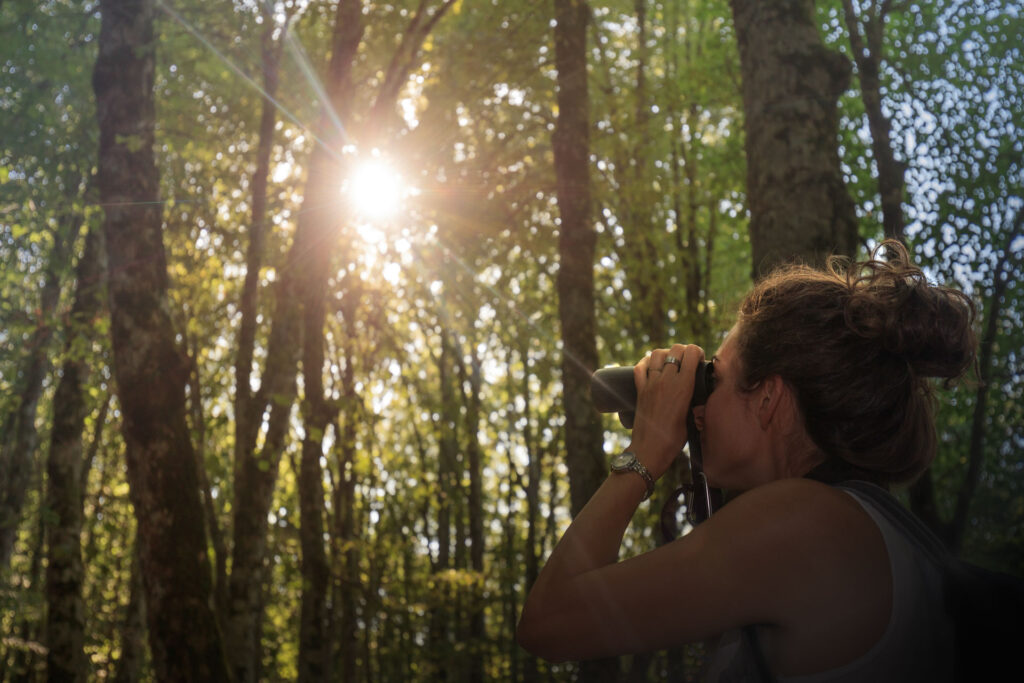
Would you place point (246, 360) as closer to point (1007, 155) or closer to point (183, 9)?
point (183, 9)

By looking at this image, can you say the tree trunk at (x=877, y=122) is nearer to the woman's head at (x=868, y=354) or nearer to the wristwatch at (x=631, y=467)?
the woman's head at (x=868, y=354)

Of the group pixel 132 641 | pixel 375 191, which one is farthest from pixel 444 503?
pixel 375 191

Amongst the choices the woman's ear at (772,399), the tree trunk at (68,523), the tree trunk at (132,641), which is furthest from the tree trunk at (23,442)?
the woman's ear at (772,399)

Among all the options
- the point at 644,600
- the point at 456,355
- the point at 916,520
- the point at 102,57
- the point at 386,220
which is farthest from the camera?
the point at 456,355

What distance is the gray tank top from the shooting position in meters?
1.58

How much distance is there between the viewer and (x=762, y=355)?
75.2 inches

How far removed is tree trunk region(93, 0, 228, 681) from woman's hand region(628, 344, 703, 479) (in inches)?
168

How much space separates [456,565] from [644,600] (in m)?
25.5

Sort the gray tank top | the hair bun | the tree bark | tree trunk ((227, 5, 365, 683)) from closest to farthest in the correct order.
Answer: the gray tank top < the hair bun < tree trunk ((227, 5, 365, 683)) < the tree bark

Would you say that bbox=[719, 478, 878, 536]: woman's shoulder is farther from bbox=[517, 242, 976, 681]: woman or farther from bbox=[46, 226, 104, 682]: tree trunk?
bbox=[46, 226, 104, 682]: tree trunk

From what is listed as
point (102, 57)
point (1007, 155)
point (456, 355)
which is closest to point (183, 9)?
point (102, 57)

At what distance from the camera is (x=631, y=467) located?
1.92m

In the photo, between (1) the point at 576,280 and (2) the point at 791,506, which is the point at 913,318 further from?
(1) the point at 576,280

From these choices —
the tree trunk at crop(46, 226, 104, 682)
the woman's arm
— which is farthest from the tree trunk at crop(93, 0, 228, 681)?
the tree trunk at crop(46, 226, 104, 682)
